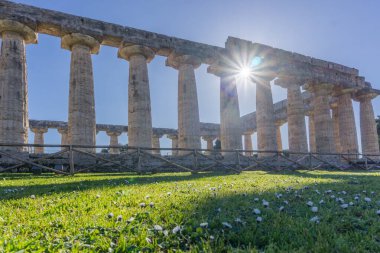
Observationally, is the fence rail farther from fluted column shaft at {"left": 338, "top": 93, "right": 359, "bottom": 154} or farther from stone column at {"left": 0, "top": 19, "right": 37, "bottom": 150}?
fluted column shaft at {"left": 338, "top": 93, "right": 359, "bottom": 154}

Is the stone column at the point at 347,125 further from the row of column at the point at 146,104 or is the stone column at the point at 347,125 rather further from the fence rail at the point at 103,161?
the fence rail at the point at 103,161

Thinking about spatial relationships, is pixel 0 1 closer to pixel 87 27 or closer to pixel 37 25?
pixel 37 25

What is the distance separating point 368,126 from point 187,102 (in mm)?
25391

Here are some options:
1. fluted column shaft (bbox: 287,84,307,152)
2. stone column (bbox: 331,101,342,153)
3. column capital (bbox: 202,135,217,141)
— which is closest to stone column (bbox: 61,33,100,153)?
fluted column shaft (bbox: 287,84,307,152)

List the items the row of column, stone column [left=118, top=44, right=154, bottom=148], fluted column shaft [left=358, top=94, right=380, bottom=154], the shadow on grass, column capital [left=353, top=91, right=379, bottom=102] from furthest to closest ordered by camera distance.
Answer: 1. column capital [left=353, top=91, right=379, bottom=102]
2. fluted column shaft [left=358, top=94, right=380, bottom=154]
3. stone column [left=118, top=44, right=154, bottom=148]
4. the row of column
5. the shadow on grass

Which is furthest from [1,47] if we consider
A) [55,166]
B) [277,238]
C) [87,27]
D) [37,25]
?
[277,238]

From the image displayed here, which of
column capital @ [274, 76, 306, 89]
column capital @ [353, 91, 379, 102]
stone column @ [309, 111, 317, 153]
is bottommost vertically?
stone column @ [309, 111, 317, 153]

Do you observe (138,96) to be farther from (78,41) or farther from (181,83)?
(78,41)

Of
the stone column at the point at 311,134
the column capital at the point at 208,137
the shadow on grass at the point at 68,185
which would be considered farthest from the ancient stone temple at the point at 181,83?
the column capital at the point at 208,137

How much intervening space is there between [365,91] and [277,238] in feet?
127

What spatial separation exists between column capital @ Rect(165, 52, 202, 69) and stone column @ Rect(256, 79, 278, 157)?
7.77 metres

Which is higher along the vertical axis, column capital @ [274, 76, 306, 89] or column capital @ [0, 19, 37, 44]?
column capital @ [0, 19, 37, 44]

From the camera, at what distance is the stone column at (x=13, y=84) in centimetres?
1800

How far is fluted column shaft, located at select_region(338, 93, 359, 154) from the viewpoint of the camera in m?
33.2
